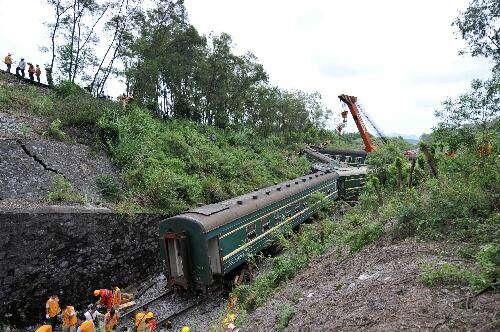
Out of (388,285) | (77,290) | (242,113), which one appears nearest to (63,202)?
(77,290)

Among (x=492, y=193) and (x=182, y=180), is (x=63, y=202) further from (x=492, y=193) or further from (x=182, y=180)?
(x=492, y=193)

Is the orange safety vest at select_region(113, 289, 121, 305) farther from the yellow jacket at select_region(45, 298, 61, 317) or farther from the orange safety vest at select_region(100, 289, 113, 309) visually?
the yellow jacket at select_region(45, 298, 61, 317)

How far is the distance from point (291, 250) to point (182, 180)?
6.35m

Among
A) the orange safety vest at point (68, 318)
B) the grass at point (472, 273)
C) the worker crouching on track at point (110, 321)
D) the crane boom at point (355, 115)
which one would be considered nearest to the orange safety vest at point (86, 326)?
the worker crouching on track at point (110, 321)

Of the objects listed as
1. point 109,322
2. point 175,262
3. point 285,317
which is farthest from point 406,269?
point 109,322

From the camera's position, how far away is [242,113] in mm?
30734

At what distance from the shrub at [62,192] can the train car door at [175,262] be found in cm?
368

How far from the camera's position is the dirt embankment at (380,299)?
4.98 metres

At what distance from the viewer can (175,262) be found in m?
11.0

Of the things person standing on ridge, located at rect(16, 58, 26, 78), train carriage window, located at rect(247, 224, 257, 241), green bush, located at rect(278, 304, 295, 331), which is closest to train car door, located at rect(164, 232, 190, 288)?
train carriage window, located at rect(247, 224, 257, 241)

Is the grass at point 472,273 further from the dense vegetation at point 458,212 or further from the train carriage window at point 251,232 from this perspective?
the train carriage window at point 251,232

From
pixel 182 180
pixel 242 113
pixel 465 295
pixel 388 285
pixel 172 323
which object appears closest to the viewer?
pixel 465 295

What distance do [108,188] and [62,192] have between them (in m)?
2.01

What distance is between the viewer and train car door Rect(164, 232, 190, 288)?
10609 mm
